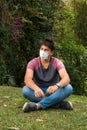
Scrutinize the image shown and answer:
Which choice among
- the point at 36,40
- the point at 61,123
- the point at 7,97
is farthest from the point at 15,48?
the point at 61,123

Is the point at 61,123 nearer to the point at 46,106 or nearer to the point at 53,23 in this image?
the point at 46,106

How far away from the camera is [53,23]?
13.6 metres

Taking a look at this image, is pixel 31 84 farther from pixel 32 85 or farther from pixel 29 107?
pixel 29 107

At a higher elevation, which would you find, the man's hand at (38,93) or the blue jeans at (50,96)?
the man's hand at (38,93)

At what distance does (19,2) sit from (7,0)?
64 centimetres

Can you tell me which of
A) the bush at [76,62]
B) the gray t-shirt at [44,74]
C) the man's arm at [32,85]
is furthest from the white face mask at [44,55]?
the bush at [76,62]

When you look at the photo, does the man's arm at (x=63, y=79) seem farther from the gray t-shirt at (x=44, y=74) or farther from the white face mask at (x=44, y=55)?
the white face mask at (x=44, y=55)

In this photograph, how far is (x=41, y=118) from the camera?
6227 millimetres

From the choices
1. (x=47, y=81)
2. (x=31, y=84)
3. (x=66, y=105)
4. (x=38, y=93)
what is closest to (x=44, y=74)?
(x=47, y=81)

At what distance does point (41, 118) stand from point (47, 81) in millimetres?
845

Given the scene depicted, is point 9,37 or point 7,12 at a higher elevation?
point 7,12

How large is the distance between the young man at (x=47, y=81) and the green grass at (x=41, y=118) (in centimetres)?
15

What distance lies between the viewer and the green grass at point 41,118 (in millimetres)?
5727

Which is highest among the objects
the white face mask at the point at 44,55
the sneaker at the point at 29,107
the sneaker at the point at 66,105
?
the white face mask at the point at 44,55
